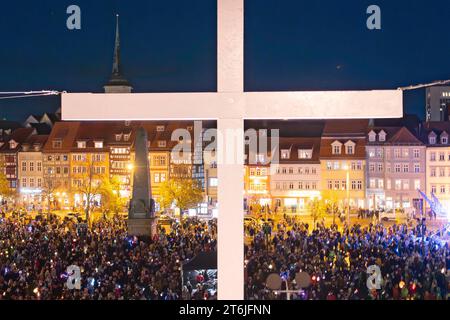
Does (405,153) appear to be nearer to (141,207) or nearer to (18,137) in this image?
(18,137)

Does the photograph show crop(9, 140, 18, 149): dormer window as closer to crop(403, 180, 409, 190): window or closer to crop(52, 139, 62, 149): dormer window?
crop(52, 139, 62, 149): dormer window

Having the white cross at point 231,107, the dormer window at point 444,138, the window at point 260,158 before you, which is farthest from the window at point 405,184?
the white cross at point 231,107

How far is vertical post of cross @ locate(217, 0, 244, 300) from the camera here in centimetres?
211

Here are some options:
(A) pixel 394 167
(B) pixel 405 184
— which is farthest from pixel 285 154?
(B) pixel 405 184

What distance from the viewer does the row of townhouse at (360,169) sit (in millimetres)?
34562

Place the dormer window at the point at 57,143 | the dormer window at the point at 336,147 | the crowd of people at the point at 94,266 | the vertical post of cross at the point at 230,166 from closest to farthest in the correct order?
→ the vertical post of cross at the point at 230,166, the crowd of people at the point at 94,266, the dormer window at the point at 336,147, the dormer window at the point at 57,143

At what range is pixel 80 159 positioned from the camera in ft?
125

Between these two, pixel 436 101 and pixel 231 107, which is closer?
pixel 231 107

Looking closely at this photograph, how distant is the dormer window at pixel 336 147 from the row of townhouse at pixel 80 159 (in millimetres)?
5564

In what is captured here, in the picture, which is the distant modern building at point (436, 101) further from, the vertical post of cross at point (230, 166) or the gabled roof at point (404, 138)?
the vertical post of cross at point (230, 166)

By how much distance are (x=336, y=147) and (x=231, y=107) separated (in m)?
33.7

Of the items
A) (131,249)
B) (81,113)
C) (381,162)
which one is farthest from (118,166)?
(81,113)

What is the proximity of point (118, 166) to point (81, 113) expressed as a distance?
3544 centimetres
